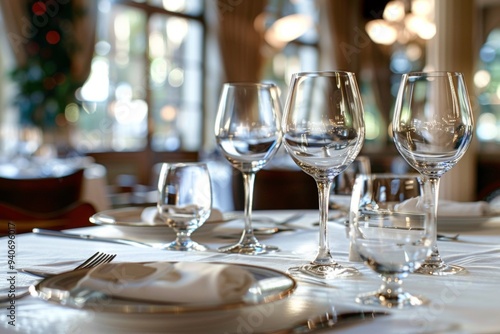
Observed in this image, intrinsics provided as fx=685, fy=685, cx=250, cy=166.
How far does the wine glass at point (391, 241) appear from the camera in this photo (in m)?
0.75

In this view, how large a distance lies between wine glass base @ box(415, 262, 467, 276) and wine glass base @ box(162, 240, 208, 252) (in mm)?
379

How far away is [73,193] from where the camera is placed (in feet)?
8.52

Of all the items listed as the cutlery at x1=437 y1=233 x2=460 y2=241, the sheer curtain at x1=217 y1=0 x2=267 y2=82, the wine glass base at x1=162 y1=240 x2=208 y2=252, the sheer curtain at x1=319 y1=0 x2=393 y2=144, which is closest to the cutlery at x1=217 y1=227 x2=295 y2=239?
the wine glass base at x1=162 y1=240 x2=208 y2=252

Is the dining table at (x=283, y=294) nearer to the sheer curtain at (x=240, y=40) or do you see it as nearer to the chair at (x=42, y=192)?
the chair at (x=42, y=192)

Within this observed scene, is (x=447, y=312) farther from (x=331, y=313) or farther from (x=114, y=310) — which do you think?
(x=114, y=310)

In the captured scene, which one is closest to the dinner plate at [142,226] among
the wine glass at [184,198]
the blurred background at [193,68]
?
the wine glass at [184,198]

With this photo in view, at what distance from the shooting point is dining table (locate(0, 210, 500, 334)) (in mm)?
666

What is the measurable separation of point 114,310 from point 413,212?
358 mm

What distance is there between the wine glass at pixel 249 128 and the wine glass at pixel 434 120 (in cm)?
23

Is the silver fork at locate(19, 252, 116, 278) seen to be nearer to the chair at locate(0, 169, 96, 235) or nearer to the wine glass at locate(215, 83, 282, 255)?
the wine glass at locate(215, 83, 282, 255)

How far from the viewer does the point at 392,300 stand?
757mm

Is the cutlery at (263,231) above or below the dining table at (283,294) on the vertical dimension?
below

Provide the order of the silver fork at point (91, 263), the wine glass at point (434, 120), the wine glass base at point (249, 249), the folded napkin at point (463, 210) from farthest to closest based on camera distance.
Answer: the folded napkin at point (463, 210), the wine glass base at point (249, 249), the wine glass at point (434, 120), the silver fork at point (91, 263)

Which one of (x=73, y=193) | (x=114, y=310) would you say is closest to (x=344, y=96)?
(x=114, y=310)
